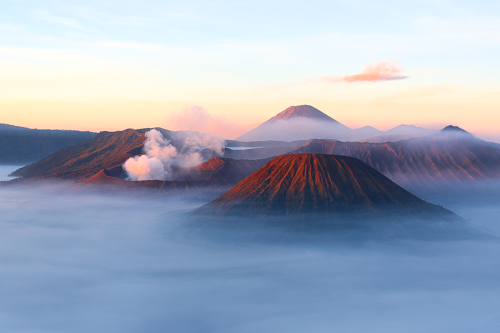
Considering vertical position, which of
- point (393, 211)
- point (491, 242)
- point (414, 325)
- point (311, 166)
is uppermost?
point (311, 166)

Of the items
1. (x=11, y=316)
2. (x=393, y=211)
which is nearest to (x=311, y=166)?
(x=393, y=211)

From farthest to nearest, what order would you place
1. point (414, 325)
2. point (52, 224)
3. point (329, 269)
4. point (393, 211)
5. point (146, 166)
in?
1. point (146, 166)
2. point (52, 224)
3. point (393, 211)
4. point (329, 269)
5. point (414, 325)

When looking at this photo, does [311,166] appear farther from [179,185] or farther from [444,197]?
[444,197]

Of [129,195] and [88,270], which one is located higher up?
[129,195]

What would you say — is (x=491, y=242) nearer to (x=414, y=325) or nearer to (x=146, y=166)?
(x=414, y=325)

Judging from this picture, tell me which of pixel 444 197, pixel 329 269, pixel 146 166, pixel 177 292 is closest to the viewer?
pixel 177 292

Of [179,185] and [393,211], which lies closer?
[393,211]
